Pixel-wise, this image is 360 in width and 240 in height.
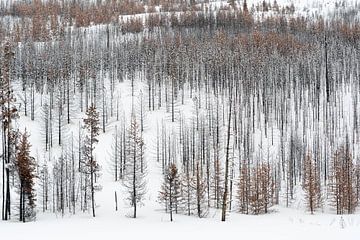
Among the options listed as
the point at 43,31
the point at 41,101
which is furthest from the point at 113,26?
the point at 41,101

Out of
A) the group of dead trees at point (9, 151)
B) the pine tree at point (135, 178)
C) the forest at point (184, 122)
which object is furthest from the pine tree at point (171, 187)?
the group of dead trees at point (9, 151)

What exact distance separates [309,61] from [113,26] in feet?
296

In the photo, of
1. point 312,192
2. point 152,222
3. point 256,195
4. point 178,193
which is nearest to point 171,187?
point 178,193

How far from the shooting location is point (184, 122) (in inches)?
3482

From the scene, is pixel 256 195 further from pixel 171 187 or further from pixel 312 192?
pixel 171 187

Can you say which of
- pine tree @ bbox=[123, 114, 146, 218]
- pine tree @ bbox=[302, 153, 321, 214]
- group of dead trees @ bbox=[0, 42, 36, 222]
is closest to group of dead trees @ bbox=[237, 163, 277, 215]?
pine tree @ bbox=[302, 153, 321, 214]

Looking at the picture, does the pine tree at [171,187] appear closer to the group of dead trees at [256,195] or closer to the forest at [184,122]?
the forest at [184,122]

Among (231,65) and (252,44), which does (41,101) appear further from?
(252,44)

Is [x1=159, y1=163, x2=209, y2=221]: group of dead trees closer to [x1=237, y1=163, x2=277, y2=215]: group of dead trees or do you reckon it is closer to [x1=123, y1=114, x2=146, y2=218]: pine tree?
[x1=123, y1=114, x2=146, y2=218]: pine tree

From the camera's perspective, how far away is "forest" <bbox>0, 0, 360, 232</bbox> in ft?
190

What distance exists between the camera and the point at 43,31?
154375mm

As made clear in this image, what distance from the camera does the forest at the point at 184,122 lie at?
190 feet

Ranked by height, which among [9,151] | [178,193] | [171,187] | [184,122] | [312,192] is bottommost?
[312,192]

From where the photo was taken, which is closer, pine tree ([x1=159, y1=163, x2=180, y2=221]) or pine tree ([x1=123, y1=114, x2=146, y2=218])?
pine tree ([x1=159, y1=163, x2=180, y2=221])
